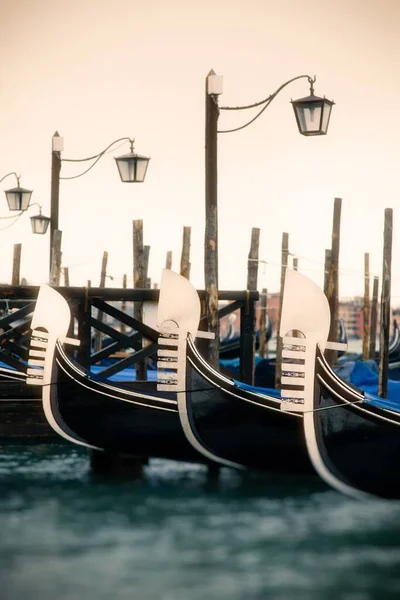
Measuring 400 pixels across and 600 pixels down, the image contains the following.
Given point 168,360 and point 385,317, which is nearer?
point 168,360

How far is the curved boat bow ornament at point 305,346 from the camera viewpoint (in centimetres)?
605

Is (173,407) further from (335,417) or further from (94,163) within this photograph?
(94,163)

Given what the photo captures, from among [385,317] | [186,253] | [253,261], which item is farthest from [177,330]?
[186,253]

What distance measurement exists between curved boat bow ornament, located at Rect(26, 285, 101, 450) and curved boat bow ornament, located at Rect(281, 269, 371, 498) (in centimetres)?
185

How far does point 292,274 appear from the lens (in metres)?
5.98

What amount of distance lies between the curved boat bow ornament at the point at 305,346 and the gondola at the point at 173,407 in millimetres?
589

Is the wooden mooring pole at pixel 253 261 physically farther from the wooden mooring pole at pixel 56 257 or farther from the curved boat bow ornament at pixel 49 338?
the curved boat bow ornament at pixel 49 338

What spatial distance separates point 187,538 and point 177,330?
148 centimetres

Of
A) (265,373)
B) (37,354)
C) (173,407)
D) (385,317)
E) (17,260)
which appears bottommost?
(265,373)

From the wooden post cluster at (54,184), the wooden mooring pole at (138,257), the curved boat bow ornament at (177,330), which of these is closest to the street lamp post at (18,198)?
the wooden post cluster at (54,184)

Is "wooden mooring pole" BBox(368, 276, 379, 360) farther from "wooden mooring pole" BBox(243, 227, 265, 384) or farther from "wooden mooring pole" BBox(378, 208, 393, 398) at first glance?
"wooden mooring pole" BBox(378, 208, 393, 398)

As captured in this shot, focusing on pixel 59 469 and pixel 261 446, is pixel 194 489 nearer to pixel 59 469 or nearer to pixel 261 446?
pixel 261 446

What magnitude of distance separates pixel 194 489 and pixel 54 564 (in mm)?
2294

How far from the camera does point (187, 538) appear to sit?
252 inches
